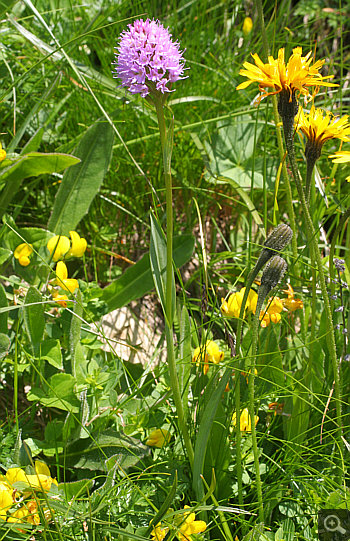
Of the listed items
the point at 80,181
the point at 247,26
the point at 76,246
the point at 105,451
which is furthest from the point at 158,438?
the point at 247,26

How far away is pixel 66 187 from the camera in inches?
64.4

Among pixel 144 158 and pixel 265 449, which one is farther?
pixel 144 158

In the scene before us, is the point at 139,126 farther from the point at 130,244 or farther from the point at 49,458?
the point at 49,458

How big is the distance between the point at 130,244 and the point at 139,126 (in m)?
0.43

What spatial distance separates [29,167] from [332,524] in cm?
118

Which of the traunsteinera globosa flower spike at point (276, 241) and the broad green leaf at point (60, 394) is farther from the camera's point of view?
the broad green leaf at point (60, 394)

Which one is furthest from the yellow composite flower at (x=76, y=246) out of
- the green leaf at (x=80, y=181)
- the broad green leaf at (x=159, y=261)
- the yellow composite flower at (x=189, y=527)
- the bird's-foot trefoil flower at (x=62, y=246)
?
the yellow composite flower at (x=189, y=527)

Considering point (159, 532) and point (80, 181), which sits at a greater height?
point (80, 181)

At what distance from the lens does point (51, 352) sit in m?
1.24

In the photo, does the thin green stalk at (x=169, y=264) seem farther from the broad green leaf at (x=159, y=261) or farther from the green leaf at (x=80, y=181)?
the green leaf at (x=80, y=181)

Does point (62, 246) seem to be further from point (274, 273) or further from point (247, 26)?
point (247, 26)

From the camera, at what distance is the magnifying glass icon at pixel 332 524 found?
1.02 m

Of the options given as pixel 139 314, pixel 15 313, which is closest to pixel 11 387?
pixel 15 313

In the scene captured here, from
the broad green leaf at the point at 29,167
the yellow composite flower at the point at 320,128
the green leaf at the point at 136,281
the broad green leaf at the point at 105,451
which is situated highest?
the broad green leaf at the point at 29,167
